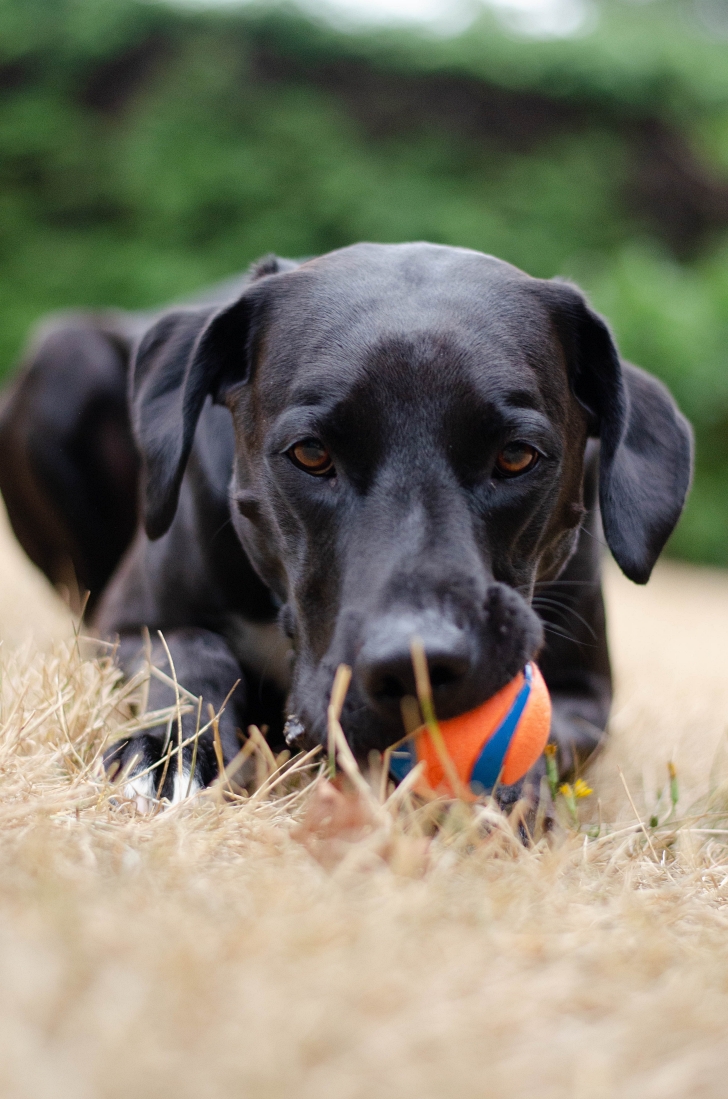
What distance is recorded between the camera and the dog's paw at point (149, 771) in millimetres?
1838

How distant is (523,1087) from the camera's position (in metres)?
0.98

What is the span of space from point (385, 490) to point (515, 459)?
0.29 m

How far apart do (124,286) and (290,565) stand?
8.50 metres

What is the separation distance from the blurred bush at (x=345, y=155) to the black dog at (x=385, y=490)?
7.06 metres

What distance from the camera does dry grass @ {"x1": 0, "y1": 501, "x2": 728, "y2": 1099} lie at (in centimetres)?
94

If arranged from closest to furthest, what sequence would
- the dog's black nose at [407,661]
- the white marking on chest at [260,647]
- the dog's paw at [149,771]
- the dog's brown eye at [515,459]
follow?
the dog's black nose at [407,661] → the dog's paw at [149,771] → the dog's brown eye at [515,459] → the white marking on chest at [260,647]

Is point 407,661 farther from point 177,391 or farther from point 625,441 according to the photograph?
point 177,391

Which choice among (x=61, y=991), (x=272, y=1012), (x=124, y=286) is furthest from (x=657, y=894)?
(x=124, y=286)

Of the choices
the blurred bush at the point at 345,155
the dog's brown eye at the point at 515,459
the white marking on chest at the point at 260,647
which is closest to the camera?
the dog's brown eye at the point at 515,459

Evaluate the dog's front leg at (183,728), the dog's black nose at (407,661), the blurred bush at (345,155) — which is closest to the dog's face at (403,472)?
the dog's black nose at (407,661)

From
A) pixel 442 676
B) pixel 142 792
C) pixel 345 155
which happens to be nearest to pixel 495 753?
pixel 442 676

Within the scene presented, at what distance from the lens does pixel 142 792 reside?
73.2 inches

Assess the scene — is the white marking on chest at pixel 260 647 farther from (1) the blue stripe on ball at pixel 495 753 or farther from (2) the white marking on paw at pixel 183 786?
(1) the blue stripe on ball at pixel 495 753

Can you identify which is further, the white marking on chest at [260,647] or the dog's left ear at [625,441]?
the white marking on chest at [260,647]
